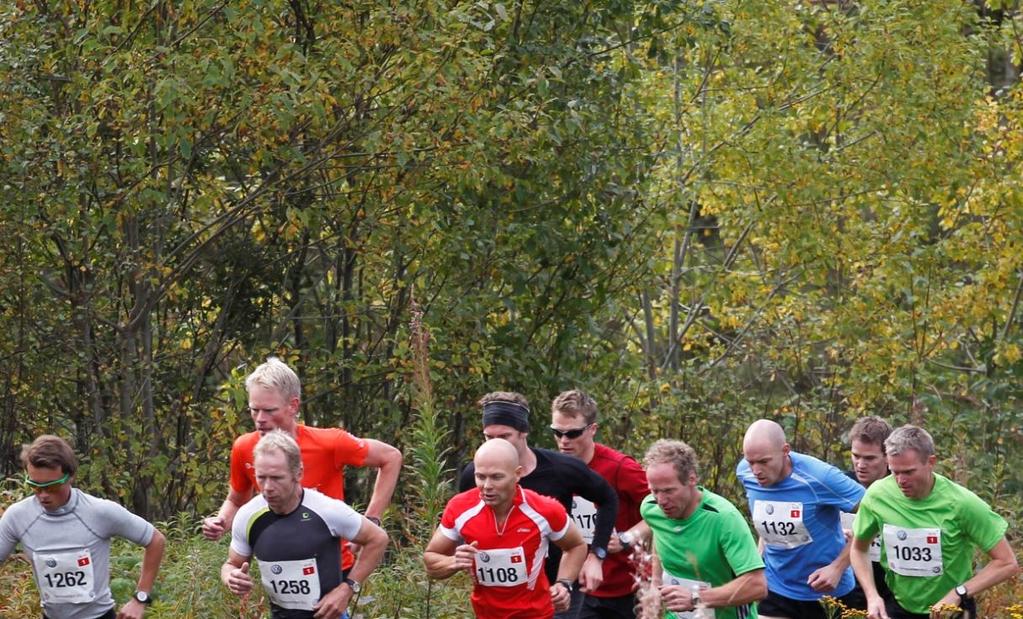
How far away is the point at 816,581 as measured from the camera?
9.05 metres

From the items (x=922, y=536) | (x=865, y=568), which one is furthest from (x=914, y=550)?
(x=865, y=568)

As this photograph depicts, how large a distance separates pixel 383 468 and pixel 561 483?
0.85 metres

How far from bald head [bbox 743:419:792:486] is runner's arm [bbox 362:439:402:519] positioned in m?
1.93

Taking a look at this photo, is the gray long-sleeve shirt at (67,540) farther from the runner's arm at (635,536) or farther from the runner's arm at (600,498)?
the runner's arm at (635,536)

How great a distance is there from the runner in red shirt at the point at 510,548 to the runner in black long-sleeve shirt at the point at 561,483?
396mm

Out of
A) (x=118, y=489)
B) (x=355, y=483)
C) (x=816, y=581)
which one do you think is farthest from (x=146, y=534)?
(x=355, y=483)

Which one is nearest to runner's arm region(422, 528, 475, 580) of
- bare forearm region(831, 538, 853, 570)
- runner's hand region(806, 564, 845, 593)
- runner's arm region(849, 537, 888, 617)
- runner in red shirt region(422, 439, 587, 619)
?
runner in red shirt region(422, 439, 587, 619)

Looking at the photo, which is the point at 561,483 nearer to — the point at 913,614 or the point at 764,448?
the point at 764,448

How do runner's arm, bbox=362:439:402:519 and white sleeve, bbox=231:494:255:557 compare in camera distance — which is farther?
runner's arm, bbox=362:439:402:519

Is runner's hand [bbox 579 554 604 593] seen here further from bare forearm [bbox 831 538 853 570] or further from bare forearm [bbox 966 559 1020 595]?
bare forearm [bbox 966 559 1020 595]

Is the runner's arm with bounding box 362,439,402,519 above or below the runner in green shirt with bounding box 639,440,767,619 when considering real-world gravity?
above

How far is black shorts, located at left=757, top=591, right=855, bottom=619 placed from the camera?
9.32 metres

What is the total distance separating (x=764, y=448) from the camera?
875 centimetres

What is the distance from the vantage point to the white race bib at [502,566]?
7.30 metres
